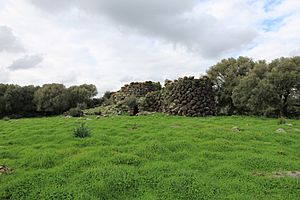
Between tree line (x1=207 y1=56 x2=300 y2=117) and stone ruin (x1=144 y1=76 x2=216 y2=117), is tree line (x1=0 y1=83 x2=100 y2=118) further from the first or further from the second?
tree line (x1=207 y1=56 x2=300 y2=117)

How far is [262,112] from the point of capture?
29312 millimetres

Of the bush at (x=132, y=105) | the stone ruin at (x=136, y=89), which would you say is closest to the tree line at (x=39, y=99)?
the stone ruin at (x=136, y=89)

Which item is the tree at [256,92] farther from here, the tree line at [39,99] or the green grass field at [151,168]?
the tree line at [39,99]

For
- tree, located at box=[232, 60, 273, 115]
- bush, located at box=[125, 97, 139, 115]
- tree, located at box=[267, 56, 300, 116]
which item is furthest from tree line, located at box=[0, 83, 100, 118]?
tree, located at box=[267, 56, 300, 116]

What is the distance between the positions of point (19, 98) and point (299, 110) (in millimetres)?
46775

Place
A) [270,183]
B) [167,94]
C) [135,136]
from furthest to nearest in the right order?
[167,94] → [135,136] → [270,183]

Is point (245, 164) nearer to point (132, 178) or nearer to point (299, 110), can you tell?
point (132, 178)

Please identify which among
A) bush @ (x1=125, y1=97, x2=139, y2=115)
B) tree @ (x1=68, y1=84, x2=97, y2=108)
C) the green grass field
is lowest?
the green grass field

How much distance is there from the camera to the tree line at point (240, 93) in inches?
1123

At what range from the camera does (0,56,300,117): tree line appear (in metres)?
28.5

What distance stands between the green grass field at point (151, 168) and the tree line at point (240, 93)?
14.7 meters

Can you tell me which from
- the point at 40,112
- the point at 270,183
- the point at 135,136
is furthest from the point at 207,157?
the point at 40,112

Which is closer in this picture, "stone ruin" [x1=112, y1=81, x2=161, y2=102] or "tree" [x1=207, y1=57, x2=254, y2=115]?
"tree" [x1=207, y1=57, x2=254, y2=115]

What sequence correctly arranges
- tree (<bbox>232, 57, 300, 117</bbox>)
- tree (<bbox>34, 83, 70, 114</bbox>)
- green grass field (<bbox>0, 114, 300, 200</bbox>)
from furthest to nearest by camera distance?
tree (<bbox>34, 83, 70, 114</bbox>) → tree (<bbox>232, 57, 300, 117</bbox>) → green grass field (<bbox>0, 114, 300, 200</bbox>)
